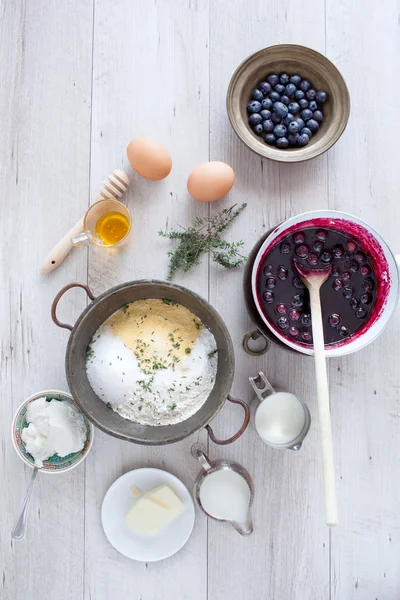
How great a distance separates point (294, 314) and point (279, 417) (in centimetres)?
23

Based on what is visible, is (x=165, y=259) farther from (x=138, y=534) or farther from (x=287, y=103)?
(x=138, y=534)

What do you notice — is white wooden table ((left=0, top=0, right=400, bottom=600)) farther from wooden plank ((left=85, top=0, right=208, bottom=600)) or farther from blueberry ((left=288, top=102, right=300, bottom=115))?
blueberry ((left=288, top=102, right=300, bottom=115))

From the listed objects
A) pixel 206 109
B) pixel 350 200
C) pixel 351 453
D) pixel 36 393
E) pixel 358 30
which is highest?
pixel 358 30

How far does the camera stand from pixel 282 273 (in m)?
1.15

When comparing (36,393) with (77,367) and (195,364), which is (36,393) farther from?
(195,364)

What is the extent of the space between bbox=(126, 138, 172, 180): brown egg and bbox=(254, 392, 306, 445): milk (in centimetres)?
54

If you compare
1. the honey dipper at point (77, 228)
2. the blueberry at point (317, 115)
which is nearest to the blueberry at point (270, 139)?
the blueberry at point (317, 115)

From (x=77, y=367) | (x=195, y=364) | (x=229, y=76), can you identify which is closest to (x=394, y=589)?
(x=195, y=364)

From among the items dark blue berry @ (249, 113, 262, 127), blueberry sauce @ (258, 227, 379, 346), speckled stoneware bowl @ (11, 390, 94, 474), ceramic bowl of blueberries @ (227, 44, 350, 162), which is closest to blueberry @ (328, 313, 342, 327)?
blueberry sauce @ (258, 227, 379, 346)

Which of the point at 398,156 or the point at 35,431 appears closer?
the point at 35,431

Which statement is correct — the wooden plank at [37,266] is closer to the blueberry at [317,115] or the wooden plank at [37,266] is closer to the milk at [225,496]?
the milk at [225,496]

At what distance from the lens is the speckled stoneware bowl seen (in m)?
1.20

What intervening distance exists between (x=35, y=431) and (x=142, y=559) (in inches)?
14.7

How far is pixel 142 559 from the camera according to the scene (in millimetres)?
1234
